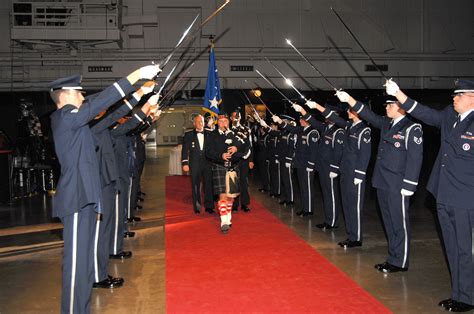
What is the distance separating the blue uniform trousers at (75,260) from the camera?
4.16 metres

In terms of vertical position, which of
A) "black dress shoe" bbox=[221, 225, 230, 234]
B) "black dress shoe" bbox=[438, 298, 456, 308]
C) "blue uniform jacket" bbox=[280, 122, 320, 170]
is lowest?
"black dress shoe" bbox=[438, 298, 456, 308]

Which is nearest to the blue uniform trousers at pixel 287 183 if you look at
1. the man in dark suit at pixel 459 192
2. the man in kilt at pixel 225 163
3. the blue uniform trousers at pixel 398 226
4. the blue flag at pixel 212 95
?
the blue flag at pixel 212 95

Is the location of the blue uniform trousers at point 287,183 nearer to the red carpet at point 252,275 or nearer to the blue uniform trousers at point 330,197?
the red carpet at point 252,275

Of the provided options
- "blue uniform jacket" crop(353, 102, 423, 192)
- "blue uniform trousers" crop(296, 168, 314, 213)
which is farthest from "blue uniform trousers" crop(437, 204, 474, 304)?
"blue uniform trousers" crop(296, 168, 314, 213)

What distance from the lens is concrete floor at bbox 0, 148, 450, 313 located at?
196 inches

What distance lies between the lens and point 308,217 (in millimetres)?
9539

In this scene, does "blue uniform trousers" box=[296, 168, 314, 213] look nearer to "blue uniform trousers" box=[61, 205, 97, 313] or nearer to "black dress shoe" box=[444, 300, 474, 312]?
"black dress shoe" box=[444, 300, 474, 312]

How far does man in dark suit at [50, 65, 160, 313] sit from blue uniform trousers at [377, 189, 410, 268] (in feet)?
10.4

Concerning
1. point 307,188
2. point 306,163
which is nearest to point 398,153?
point 306,163

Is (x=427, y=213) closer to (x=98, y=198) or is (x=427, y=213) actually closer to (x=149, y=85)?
(x=149, y=85)

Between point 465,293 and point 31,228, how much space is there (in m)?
6.93

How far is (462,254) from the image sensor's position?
15.6 ft

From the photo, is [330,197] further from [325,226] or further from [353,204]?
[353,204]

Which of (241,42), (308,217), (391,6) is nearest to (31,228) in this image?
(308,217)
